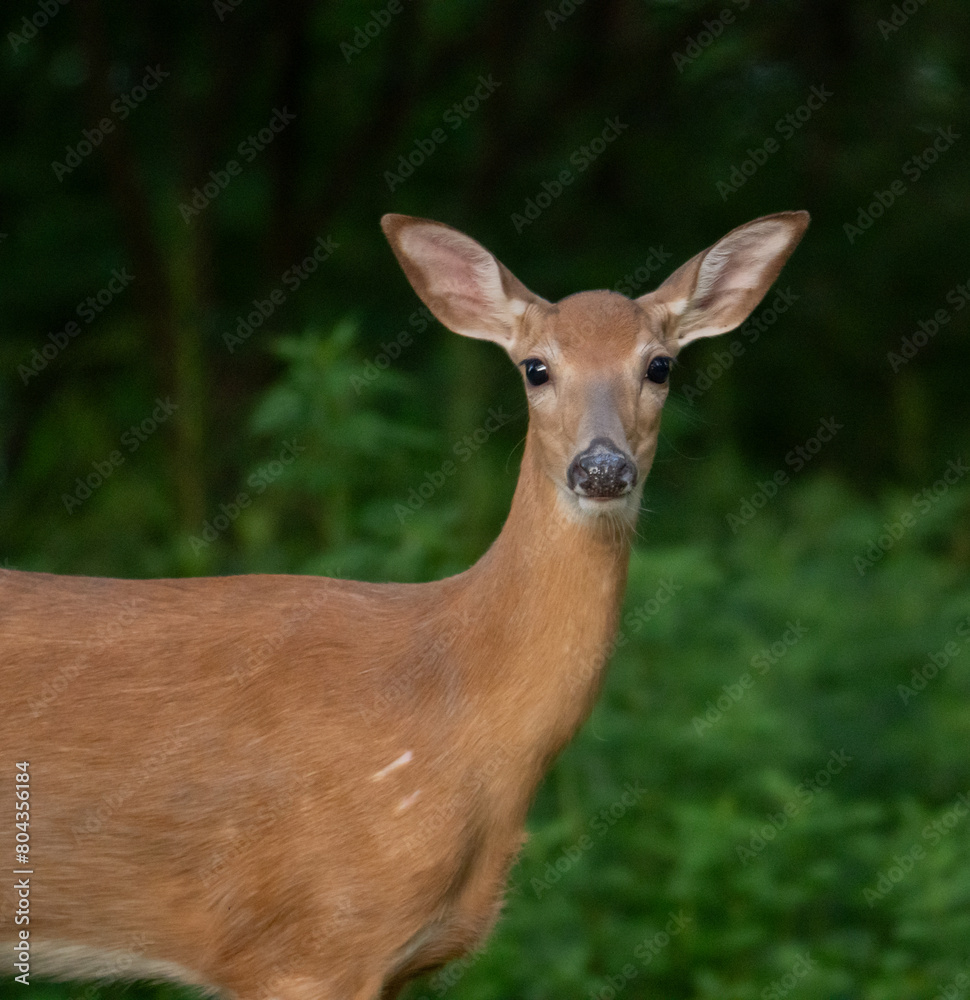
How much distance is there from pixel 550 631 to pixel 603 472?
0.43 metres

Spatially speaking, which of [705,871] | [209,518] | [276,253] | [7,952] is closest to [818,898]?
[705,871]

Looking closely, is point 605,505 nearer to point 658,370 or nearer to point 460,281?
point 658,370

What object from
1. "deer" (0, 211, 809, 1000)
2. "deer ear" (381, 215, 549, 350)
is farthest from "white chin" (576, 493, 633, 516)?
"deer ear" (381, 215, 549, 350)

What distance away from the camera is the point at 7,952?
3668 mm

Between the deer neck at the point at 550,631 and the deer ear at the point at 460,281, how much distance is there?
55cm

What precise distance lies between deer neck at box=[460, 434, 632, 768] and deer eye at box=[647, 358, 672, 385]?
0.36m

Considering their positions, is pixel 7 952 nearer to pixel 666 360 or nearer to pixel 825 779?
pixel 666 360

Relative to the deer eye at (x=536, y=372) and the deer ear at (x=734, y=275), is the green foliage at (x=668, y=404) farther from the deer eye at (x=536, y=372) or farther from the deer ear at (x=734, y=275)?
the deer eye at (x=536, y=372)

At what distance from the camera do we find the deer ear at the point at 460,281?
13.1ft

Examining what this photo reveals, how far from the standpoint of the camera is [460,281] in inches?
160

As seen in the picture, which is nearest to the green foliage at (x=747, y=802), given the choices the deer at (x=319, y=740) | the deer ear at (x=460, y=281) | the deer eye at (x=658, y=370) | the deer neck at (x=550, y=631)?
the deer at (x=319, y=740)

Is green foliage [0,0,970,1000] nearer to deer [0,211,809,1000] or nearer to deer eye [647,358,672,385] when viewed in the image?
deer [0,211,809,1000]

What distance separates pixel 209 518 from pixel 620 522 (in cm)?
354

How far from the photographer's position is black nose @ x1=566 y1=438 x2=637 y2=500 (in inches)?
134
